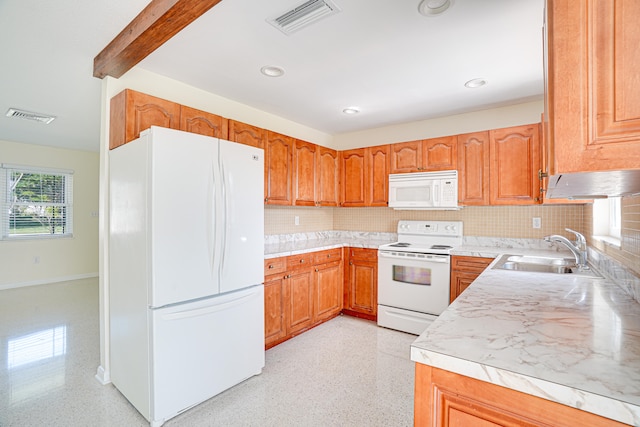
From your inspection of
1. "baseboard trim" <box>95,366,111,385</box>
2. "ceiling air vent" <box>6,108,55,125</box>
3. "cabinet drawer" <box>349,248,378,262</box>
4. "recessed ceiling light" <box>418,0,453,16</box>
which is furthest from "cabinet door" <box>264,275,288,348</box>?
"ceiling air vent" <box>6,108,55,125</box>

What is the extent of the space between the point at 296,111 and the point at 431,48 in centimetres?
175

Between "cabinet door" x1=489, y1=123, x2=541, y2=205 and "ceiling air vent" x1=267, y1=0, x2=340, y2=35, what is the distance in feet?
7.48

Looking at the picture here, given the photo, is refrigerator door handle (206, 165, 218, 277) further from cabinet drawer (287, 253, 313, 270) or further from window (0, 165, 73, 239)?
window (0, 165, 73, 239)

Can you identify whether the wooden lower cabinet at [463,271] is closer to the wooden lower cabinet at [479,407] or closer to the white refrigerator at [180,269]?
the white refrigerator at [180,269]

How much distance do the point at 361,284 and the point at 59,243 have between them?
5632mm

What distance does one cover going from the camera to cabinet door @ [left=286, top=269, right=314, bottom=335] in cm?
309

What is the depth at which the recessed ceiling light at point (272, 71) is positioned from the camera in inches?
96.0

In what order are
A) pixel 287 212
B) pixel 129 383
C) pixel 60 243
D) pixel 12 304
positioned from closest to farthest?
pixel 129 383, pixel 287 212, pixel 12 304, pixel 60 243

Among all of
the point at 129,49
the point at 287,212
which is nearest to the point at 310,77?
the point at 129,49

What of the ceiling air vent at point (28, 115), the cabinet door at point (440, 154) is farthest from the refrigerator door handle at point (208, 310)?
the ceiling air vent at point (28, 115)

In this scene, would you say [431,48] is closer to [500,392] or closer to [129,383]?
[500,392]

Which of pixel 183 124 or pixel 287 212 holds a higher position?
pixel 183 124

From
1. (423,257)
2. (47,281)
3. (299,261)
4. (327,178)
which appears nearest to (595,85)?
(423,257)

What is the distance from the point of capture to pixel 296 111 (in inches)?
139
